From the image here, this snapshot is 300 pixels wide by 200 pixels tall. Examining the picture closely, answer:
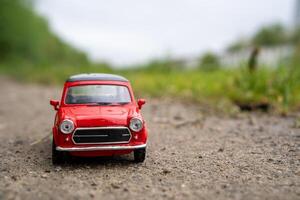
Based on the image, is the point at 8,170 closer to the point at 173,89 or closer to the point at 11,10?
the point at 173,89

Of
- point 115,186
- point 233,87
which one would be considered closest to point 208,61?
point 233,87

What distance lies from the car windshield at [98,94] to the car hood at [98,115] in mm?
229

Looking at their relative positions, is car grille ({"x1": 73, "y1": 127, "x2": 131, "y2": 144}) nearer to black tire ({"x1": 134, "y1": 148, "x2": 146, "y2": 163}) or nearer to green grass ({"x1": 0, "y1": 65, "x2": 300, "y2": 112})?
black tire ({"x1": 134, "y1": 148, "x2": 146, "y2": 163})

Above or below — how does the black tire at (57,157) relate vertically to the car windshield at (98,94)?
below

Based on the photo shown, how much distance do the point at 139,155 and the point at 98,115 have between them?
889mm

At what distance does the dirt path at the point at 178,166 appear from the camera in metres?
5.44

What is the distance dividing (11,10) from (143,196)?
3171 cm

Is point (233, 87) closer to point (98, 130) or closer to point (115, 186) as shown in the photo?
point (98, 130)

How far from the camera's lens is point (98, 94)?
23.2 feet

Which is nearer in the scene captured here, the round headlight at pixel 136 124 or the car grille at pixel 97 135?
the car grille at pixel 97 135

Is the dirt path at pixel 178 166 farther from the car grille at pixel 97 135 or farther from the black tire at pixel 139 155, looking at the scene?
the car grille at pixel 97 135

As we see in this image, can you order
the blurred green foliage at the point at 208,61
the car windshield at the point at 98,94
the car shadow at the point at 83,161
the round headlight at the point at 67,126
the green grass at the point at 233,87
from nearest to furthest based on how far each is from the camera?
the round headlight at the point at 67,126 < the car shadow at the point at 83,161 < the car windshield at the point at 98,94 < the green grass at the point at 233,87 < the blurred green foliage at the point at 208,61

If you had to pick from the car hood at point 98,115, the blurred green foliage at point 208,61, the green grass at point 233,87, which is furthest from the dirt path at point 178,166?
the blurred green foliage at point 208,61

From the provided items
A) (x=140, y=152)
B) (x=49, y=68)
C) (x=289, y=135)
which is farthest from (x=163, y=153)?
(x=49, y=68)
